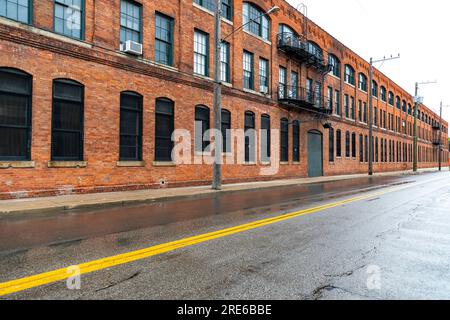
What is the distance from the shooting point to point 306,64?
1006 inches

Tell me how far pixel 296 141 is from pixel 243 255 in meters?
20.7

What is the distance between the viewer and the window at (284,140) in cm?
2284

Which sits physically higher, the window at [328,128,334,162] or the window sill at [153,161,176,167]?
the window at [328,128,334,162]

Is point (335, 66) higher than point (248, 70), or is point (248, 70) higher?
point (335, 66)

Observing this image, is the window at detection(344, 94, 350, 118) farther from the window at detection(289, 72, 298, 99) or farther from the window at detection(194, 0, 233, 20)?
the window at detection(194, 0, 233, 20)

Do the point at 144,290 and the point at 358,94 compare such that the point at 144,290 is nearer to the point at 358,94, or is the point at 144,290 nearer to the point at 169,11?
the point at 169,11

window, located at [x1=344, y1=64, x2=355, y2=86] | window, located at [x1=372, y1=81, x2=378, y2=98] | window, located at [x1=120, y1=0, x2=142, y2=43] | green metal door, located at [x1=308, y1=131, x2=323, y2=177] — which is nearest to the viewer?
window, located at [x1=120, y1=0, x2=142, y2=43]

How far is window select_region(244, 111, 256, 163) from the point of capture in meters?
19.8

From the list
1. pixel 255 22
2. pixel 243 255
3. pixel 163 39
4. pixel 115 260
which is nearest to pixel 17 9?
pixel 163 39

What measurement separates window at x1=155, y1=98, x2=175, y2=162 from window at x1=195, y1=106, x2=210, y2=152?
1605mm

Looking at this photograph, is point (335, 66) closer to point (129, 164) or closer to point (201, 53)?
point (201, 53)

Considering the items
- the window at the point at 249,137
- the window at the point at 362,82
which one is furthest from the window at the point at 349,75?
the window at the point at 249,137

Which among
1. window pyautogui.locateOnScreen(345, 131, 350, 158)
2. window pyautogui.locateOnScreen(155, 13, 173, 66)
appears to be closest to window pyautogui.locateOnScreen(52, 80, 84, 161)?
window pyautogui.locateOnScreen(155, 13, 173, 66)

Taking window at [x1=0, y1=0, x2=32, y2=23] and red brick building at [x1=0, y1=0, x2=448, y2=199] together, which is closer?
window at [x1=0, y1=0, x2=32, y2=23]
